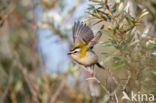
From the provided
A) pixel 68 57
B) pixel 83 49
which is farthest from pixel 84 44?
pixel 68 57

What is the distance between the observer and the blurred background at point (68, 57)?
794 millimetres

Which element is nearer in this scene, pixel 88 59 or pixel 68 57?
pixel 88 59

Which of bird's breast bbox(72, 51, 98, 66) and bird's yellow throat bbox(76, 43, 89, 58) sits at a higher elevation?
bird's yellow throat bbox(76, 43, 89, 58)

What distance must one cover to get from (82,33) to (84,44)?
62 mm

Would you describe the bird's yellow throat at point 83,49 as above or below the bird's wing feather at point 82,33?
below

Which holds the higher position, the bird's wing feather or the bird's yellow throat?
the bird's wing feather

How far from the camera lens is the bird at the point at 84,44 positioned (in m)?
1.03

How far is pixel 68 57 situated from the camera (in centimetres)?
202

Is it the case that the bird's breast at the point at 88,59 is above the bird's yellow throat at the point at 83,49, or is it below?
below

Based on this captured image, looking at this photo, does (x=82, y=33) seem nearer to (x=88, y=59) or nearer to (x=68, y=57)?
(x=88, y=59)

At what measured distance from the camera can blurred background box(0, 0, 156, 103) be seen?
31.3 inches

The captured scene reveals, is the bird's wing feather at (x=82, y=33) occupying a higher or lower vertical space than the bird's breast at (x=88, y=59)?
higher

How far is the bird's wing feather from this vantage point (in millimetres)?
1030

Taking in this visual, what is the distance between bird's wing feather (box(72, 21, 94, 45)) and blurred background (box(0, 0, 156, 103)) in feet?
0.08
